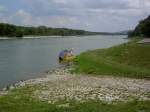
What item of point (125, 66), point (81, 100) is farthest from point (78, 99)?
point (125, 66)

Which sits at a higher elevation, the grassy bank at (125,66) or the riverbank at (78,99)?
the riverbank at (78,99)

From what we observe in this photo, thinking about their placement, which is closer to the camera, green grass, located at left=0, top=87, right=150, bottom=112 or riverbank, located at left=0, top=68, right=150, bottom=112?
green grass, located at left=0, top=87, right=150, bottom=112

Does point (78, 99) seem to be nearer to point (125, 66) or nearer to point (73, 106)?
point (73, 106)

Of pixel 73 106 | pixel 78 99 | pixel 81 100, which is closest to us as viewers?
pixel 73 106

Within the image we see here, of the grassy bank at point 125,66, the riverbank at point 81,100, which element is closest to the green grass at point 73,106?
the riverbank at point 81,100

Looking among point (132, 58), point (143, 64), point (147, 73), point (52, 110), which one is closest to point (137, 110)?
point (52, 110)

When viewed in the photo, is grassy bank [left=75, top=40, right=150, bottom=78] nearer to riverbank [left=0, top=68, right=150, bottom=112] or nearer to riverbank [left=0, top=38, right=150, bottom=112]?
riverbank [left=0, top=38, right=150, bottom=112]

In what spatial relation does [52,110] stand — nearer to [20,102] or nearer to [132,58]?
[20,102]

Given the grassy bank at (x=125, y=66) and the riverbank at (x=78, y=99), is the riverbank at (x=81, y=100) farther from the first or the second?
the grassy bank at (x=125, y=66)

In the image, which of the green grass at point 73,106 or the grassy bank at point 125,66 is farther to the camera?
the grassy bank at point 125,66

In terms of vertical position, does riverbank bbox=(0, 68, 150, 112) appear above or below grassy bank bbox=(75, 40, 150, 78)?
above

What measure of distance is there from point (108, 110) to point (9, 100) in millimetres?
7726

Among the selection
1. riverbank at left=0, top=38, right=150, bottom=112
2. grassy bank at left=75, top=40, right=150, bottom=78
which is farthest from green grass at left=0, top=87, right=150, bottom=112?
grassy bank at left=75, top=40, right=150, bottom=78

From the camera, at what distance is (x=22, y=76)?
159 feet
